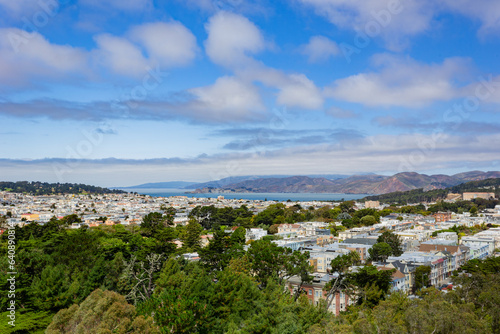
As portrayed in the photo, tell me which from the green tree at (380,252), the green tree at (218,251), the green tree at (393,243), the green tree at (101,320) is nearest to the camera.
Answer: the green tree at (101,320)

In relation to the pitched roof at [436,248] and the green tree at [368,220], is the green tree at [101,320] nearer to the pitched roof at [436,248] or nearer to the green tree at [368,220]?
the pitched roof at [436,248]

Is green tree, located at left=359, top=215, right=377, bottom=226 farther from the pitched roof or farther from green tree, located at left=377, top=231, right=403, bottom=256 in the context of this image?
the pitched roof

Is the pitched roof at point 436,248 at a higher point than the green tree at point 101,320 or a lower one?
lower

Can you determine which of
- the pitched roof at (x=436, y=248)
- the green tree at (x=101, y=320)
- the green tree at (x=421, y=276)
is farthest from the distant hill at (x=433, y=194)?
the green tree at (x=101, y=320)

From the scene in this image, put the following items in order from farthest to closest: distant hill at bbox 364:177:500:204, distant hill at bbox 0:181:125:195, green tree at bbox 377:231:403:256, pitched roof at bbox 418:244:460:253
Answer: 1. distant hill at bbox 0:181:125:195
2. distant hill at bbox 364:177:500:204
3. green tree at bbox 377:231:403:256
4. pitched roof at bbox 418:244:460:253

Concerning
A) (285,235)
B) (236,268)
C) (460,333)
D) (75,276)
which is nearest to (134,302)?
(75,276)

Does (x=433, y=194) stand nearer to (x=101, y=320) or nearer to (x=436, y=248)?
(x=436, y=248)

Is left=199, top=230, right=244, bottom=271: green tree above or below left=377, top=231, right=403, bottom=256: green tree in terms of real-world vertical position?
above

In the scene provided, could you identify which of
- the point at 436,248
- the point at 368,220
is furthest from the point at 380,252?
the point at 368,220

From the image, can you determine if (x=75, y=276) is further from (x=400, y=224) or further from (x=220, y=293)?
(x=400, y=224)

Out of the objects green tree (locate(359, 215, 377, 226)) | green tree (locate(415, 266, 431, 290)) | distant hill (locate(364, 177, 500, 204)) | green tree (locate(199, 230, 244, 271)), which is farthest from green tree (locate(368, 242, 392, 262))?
distant hill (locate(364, 177, 500, 204))

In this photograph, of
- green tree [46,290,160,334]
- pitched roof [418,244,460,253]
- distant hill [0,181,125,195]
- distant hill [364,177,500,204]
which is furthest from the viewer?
distant hill [0,181,125,195]
